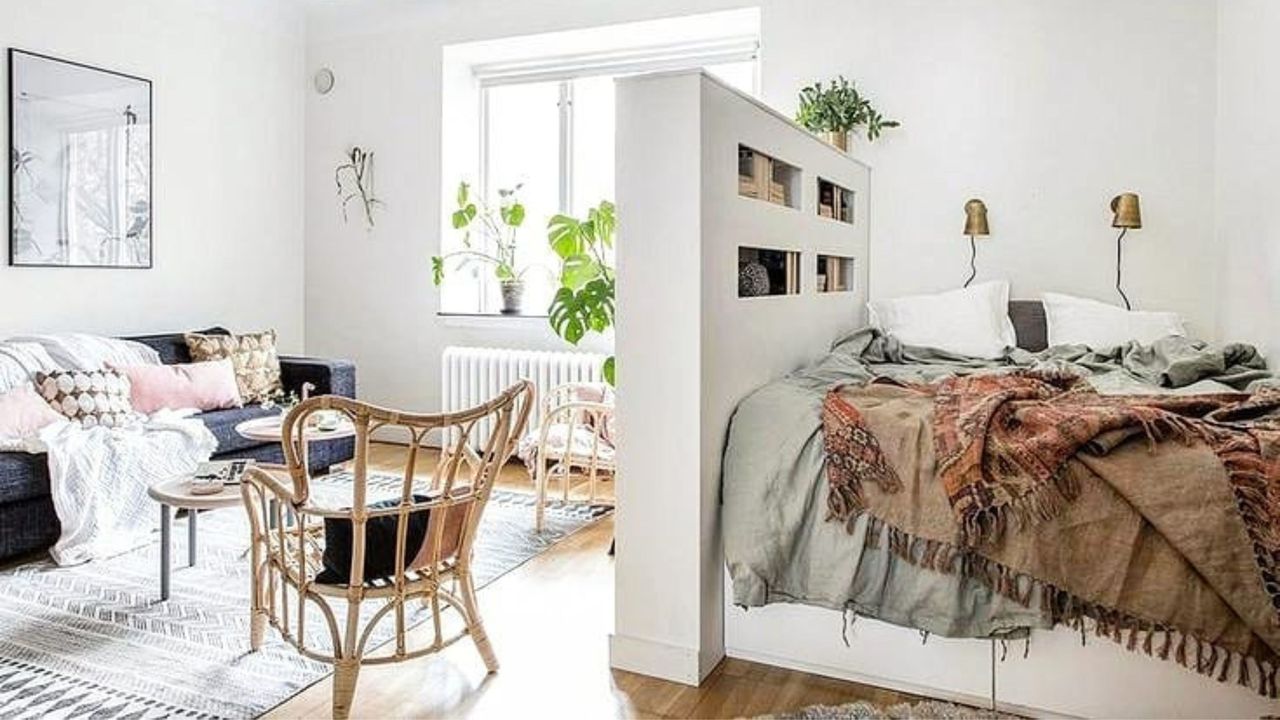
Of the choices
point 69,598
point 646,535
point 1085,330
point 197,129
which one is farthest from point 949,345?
point 197,129

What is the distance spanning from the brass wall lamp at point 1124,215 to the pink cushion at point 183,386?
4.26 meters

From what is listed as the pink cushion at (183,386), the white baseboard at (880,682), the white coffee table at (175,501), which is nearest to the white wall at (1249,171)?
the white baseboard at (880,682)

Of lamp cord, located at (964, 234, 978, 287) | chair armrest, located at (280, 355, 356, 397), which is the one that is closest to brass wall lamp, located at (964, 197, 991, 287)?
lamp cord, located at (964, 234, 978, 287)

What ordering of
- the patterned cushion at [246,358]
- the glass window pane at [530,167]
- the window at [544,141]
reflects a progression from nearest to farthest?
the patterned cushion at [246,358]
the window at [544,141]
the glass window pane at [530,167]

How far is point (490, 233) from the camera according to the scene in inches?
226

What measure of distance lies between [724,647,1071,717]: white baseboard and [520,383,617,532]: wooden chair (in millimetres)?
1593

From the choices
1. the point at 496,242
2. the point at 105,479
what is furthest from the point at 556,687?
the point at 496,242

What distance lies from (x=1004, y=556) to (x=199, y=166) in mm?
4908

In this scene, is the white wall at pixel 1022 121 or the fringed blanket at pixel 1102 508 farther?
the white wall at pixel 1022 121

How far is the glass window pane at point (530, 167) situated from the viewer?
5598 mm

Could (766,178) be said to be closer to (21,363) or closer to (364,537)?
(364,537)

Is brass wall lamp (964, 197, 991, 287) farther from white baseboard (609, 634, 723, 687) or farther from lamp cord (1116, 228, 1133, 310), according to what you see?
white baseboard (609, 634, 723, 687)

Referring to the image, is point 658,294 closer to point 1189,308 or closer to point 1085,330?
point 1085,330

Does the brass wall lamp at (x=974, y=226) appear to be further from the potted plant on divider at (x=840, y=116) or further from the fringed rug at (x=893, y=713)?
the fringed rug at (x=893, y=713)
